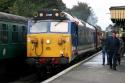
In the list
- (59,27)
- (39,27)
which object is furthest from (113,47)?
(39,27)

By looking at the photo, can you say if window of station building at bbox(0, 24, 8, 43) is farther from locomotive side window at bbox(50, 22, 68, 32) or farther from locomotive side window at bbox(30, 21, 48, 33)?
locomotive side window at bbox(50, 22, 68, 32)

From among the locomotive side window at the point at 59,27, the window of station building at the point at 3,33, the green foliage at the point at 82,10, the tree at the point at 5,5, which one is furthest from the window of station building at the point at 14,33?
the green foliage at the point at 82,10

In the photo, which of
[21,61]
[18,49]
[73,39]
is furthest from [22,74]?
[73,39]

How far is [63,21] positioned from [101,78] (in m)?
4.97

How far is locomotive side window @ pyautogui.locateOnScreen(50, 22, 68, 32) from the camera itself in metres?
21.8

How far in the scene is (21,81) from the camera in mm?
22203

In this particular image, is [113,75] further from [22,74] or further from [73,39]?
[22,74]

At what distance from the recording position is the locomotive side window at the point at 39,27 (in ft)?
72.2

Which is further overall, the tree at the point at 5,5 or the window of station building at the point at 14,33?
the tree at the point at 5,5

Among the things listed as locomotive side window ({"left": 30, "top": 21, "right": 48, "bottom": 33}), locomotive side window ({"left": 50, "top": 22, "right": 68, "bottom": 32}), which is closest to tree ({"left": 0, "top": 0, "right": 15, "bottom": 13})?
locomotive side window ({"left": 30, "top": 21, "right": 48, "bottom": 33})

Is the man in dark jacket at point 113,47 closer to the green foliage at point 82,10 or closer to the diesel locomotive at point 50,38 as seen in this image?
the diesel locomotive at point 50,38

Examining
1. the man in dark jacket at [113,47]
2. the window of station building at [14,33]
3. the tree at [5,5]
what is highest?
the tree at [5,5]

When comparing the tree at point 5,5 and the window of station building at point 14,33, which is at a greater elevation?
the tree at point 5,5

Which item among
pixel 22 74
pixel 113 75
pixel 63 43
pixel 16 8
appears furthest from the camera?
pixel 16 8
